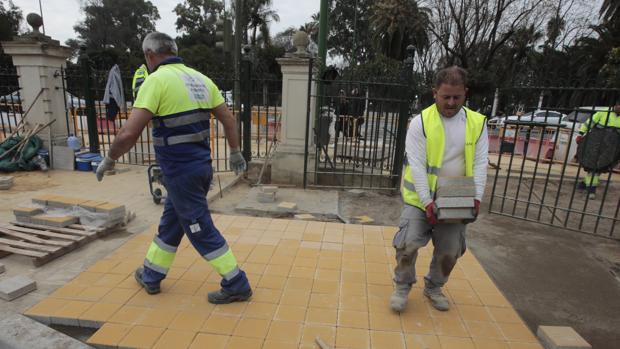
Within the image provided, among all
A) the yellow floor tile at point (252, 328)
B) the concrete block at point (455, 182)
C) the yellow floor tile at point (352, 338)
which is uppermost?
the concrete block at point (455, 182)

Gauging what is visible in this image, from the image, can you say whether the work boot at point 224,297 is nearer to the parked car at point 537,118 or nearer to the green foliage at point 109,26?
the parked car at point 537,118

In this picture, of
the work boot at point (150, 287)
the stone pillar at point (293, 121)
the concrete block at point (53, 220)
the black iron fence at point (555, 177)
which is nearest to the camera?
the work boot at point (150, 287)

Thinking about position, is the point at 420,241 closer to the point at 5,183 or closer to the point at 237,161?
the point at 237,161

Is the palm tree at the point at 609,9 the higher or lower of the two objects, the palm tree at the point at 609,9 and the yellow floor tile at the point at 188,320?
the higher

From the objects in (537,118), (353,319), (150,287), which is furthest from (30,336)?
(537,118)

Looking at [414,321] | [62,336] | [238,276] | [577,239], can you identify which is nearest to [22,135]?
[62,336]

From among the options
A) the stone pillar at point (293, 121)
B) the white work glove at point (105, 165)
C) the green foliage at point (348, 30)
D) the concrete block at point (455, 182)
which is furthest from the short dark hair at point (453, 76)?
the green foliage at point (348, 30)

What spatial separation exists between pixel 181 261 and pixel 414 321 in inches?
86.8

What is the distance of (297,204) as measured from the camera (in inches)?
225

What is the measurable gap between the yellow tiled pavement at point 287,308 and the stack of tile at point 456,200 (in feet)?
2.91

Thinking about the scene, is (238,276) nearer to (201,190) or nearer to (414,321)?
(201,190)

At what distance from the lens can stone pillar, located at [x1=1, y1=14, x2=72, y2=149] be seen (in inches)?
266

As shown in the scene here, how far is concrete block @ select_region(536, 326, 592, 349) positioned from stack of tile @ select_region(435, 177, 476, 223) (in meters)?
1.00

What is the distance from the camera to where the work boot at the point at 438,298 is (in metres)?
2.88
